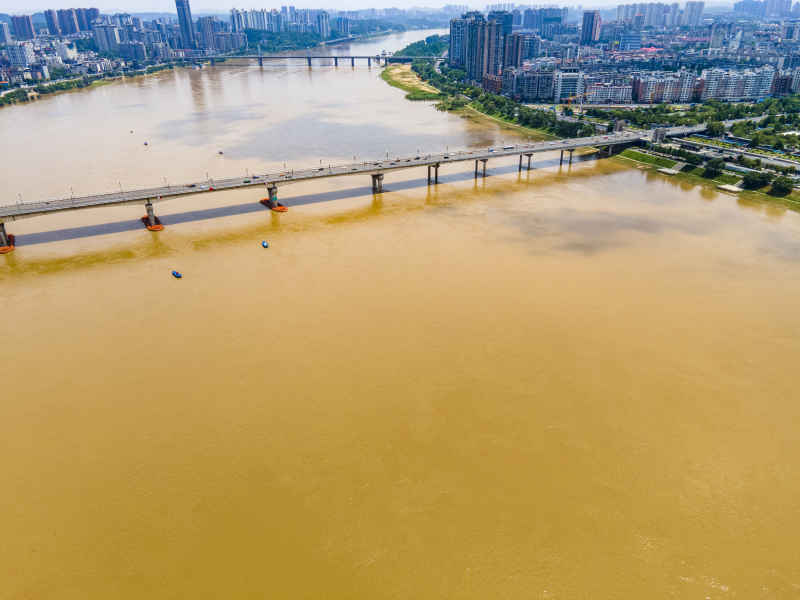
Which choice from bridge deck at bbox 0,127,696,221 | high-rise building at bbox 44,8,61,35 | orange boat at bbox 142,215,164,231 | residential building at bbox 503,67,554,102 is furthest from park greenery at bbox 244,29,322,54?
orange boat at bbox 142,215,164,231

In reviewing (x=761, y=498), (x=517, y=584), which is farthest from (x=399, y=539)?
(x=761, y=498)

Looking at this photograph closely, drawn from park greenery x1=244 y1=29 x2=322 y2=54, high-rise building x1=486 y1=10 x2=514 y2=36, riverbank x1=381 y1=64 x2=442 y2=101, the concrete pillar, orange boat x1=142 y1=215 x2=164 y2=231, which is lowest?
orange boat x1=142 y1=215 x2=164 y2=231

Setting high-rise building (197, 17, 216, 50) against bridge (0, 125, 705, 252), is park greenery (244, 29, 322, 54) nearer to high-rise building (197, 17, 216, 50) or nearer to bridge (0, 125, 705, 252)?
high-rise building (197, 17, 216, 50)

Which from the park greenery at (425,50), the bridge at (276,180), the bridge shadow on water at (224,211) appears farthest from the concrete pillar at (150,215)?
the park greenery at (425,50)

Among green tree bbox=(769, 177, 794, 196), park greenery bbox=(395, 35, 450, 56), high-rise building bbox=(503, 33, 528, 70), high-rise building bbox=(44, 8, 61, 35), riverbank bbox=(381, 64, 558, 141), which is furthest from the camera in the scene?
high-rise building bbox=(44, 8, 61, 35)

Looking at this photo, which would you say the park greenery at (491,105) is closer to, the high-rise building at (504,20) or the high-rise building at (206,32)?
the high-rise building at (504,20)

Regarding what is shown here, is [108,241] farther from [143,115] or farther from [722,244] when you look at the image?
[143,115]
